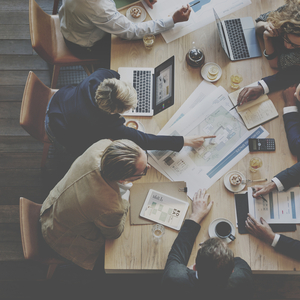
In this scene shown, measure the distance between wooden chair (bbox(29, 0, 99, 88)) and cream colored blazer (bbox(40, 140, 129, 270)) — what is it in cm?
97

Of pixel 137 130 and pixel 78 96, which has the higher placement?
pixel 78 96

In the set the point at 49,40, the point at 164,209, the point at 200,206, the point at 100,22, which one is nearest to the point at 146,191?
the point at 164,209

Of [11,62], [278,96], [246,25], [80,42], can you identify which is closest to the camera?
[278,96]

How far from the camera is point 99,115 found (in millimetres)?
1635

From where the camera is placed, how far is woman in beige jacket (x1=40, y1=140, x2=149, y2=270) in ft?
4.41

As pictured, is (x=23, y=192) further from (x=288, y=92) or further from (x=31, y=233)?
(x=288, y=92)

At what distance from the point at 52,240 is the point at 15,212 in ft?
3.32

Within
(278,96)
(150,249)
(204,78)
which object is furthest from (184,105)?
(150,249)

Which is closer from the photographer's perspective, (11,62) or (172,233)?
(172,233)

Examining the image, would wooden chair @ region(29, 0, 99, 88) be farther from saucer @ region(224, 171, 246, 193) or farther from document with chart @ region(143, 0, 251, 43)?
saucer @ region(224, 171, 246, 193)

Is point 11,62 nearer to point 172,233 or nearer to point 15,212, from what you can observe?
point 15,212

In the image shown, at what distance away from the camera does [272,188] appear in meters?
1.62

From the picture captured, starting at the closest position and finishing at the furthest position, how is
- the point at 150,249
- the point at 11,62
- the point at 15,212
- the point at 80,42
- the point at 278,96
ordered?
1. the point at 150,249
2. the point at 278,96
3. the point at 80,42
4. the point at 15,212
5. the point at 11,62

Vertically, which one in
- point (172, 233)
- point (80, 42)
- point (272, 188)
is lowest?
point (172, 233)
